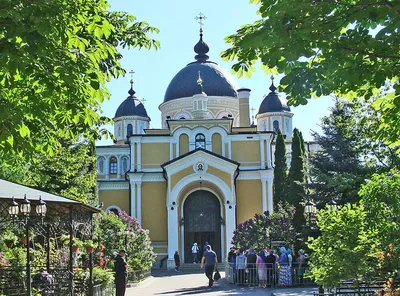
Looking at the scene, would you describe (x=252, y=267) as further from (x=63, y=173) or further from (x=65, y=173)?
(x=63, y=173)

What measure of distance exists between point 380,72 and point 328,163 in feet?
59.2

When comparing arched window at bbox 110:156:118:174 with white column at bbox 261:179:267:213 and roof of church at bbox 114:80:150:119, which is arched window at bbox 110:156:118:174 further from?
white column at bbox 261:179:267:213

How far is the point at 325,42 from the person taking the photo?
6.76 meters

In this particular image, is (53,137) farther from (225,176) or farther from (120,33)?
(225,176)

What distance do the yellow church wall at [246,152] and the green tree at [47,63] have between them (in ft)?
107

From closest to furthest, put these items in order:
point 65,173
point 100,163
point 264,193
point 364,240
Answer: point 364,240 < point 65,173 < point 264,193 < point 100,163

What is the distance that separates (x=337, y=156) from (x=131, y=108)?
36.6 m

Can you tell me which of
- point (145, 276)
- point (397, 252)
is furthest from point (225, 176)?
point (397, 252)

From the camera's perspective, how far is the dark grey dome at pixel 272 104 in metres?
60.5

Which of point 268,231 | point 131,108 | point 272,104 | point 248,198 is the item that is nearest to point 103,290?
point 268,231

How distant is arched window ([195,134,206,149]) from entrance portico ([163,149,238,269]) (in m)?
3.04

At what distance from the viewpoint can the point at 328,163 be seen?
25.1 metres

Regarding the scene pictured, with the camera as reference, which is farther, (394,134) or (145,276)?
(145,276)

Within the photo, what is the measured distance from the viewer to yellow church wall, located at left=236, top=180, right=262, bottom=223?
41.7 m
